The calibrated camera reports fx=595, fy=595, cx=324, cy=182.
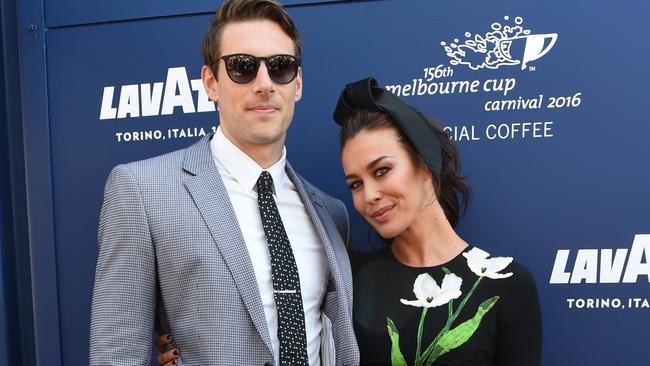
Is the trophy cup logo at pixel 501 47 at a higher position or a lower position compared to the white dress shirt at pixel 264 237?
higher

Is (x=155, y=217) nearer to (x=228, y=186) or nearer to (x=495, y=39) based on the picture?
(x=228, y=186)

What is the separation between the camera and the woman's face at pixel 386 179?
6.08ft

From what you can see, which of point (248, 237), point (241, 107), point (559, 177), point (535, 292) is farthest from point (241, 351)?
point (559, 177)

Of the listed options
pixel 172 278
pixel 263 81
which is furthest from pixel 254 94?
pixel 172 278

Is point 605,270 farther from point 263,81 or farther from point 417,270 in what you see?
point 263,81

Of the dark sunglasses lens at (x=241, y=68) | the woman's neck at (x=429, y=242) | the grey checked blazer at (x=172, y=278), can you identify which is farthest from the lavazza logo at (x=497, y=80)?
the grey checked blazer at (x=172, y=278)

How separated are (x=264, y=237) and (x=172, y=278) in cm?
28

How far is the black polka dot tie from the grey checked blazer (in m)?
0.07

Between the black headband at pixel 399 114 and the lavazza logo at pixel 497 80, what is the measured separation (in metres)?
0.30

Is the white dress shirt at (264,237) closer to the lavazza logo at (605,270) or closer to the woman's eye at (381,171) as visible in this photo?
the woman's eye at (381,171)

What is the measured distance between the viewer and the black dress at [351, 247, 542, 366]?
1770mm

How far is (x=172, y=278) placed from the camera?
5.11 ft

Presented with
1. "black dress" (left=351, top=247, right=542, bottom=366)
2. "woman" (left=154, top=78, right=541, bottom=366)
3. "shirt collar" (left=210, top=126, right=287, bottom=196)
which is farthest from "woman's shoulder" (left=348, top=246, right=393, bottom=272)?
"shirt collar" (left=210, top=126, right=287, bottom=196)

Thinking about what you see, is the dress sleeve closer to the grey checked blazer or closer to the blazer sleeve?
the grey checked blazer
